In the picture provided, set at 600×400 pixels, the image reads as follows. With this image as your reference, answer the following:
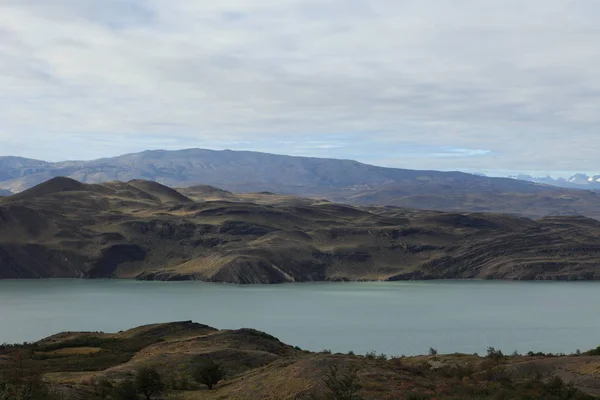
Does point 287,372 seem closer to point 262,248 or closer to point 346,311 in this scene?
point 346,311

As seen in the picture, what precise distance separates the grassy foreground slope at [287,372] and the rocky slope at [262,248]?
315 ft

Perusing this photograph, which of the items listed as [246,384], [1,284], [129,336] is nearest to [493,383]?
[246,384]

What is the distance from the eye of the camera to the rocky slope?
16112cm

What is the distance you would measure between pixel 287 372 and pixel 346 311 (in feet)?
221

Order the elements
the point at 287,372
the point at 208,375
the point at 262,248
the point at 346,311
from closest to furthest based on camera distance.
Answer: the point at 287,372, the point at 208,375, the point at 346,311, the point at 262,248

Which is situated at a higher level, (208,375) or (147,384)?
(147,384)

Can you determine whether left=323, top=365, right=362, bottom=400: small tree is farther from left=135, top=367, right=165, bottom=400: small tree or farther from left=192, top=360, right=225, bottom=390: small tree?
left=192, top=360, right=225, bottom=390: small tree

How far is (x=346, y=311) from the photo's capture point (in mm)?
104125

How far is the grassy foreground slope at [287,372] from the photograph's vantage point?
3422 cm

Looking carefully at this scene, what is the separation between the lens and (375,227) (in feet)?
613

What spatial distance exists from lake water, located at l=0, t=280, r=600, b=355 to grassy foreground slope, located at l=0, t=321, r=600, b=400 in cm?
2113

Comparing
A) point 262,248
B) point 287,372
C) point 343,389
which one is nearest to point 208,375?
point 287,372

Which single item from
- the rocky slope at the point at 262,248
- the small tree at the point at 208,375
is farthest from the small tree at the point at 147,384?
the rocky slope at the point at 262,248

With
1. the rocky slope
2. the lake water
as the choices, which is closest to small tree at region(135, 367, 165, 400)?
the lake water
